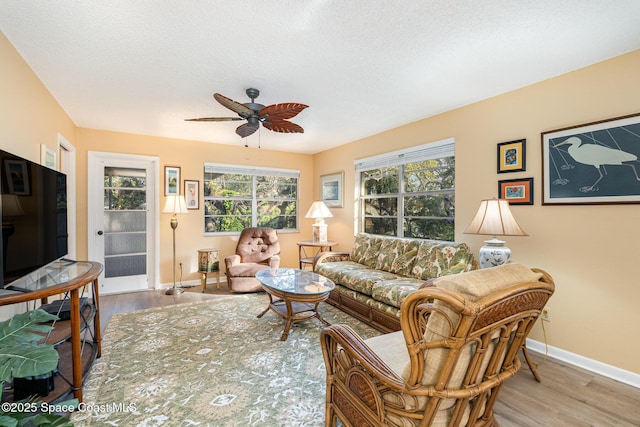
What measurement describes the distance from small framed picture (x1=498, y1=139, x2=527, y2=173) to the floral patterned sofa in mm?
877

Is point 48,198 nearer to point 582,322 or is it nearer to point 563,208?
point 563,208

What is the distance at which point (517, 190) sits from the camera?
2842 millimetres

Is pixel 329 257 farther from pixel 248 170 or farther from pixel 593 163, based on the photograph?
pixel 593 163

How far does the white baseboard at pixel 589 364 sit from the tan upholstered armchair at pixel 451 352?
1.66 metres

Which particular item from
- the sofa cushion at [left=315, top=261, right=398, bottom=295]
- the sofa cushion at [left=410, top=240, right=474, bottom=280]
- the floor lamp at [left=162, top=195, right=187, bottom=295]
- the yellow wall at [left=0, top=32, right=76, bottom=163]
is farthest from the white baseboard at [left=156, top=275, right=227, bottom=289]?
the sofa cushion at [left=410, top=240, right=474, bottom=280]

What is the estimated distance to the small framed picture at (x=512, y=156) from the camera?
2.79 metres

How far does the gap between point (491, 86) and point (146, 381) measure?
12.6 ft

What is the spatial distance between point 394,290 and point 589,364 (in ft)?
5.32

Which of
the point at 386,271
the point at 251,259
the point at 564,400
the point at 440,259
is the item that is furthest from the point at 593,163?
the point at 251,259

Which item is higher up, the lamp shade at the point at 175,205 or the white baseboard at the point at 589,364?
the lamp shade at the point at 175,205

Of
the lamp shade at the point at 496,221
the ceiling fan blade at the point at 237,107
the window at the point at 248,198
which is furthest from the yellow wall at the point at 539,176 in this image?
the window at the point at 248,198

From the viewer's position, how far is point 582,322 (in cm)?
245

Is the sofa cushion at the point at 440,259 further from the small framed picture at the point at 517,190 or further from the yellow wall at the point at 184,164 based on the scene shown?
the yellow wall at the point at 184,164

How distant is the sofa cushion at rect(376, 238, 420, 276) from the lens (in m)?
3.46
